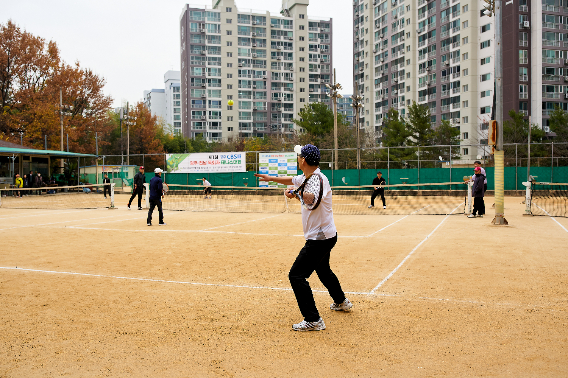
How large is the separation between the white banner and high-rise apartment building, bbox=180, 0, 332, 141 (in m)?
56.6

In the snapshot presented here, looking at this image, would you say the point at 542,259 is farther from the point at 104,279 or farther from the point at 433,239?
the point at 104,279

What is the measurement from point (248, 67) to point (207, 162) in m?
67.5

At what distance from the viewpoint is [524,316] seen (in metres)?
5.86

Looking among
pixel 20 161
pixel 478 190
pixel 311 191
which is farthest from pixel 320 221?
pixel 20 161

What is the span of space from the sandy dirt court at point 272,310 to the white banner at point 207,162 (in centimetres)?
2630

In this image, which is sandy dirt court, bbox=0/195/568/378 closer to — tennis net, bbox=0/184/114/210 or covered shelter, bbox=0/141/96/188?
tennis net, bbox=0/184/114/210

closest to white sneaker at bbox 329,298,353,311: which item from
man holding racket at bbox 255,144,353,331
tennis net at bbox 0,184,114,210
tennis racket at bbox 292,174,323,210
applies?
man holding racket at bbox 255,144,353,331

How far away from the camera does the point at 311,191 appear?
5.29 metres

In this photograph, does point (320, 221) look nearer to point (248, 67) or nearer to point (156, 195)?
point (156, 195)

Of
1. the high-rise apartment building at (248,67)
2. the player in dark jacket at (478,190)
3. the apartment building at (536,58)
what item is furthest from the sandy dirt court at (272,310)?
the high-rise apartment building at (248,67)

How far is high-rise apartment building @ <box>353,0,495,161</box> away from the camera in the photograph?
73688mm

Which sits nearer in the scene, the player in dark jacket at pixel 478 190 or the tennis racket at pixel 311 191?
the tennis racket at pixel 311 191

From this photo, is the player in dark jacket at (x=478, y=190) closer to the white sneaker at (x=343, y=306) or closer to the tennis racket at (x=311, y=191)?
the white sneaker at (x=343, y=306)

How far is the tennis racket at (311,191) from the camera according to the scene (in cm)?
528
